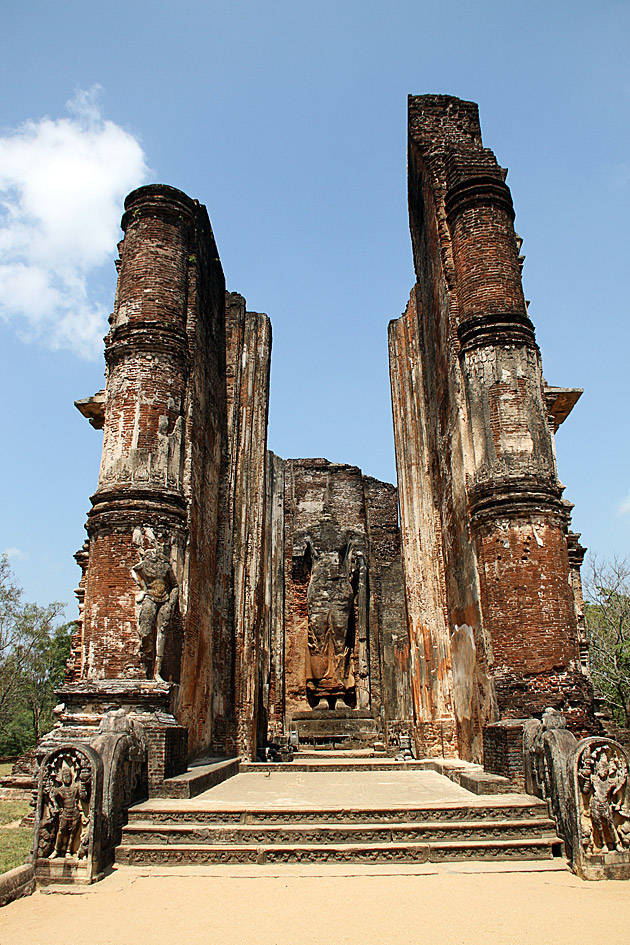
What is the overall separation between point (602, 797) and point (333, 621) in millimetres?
11641

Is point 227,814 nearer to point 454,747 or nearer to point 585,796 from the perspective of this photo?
point 585,796

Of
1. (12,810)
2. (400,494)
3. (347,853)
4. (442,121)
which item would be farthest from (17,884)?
(442,121)

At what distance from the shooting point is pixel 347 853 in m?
5.00

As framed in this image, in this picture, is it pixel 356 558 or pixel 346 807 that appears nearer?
pixel 346 807

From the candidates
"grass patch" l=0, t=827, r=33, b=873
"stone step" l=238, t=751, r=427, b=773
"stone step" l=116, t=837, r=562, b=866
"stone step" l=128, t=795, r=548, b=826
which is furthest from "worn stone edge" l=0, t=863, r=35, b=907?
"stone step" l=238, t=751, r=427, b=773

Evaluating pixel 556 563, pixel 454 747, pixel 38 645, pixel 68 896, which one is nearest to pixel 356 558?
pixel 454 747

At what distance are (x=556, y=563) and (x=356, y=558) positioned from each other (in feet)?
31.9

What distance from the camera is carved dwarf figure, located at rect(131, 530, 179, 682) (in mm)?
7328

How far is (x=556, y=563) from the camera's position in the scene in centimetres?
757

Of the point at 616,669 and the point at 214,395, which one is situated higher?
the point at 214,395

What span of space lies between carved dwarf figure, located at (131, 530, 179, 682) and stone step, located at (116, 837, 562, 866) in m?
2.33

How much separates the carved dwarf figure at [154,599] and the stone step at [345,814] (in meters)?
1.94

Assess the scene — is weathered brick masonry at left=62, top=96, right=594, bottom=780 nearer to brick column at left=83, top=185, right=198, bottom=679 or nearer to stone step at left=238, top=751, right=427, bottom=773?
brick column at left=83, top=185, right=198, bottom=679

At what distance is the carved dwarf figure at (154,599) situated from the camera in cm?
733
